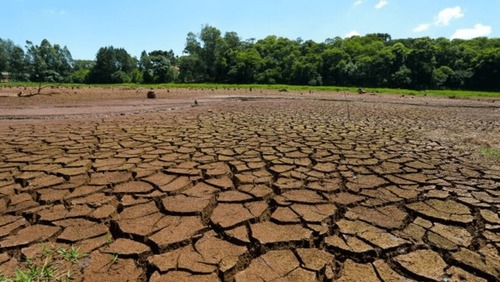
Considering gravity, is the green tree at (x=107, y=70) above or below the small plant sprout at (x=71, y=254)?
above

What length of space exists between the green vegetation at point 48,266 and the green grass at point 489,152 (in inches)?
196

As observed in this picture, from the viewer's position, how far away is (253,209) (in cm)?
242

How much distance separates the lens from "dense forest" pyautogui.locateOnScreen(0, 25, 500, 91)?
36.7 m

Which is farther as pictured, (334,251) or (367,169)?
(367,169)

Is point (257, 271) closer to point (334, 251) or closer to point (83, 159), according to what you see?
point (334, 251)

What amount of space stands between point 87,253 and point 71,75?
6188 cm

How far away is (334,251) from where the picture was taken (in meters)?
1.84

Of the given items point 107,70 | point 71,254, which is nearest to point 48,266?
point 71,254

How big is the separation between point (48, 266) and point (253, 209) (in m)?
1.39

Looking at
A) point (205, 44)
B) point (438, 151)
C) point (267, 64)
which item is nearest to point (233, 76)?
point (267, 64)

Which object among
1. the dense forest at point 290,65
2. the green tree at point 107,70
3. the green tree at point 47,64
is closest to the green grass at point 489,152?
the dense forest at point 290,65

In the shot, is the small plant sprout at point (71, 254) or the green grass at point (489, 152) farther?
the green grass at point (489, 152)

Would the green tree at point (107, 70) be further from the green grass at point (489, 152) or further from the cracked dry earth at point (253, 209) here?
the green grass at point (489, 152)

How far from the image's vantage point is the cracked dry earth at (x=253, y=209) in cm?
172
